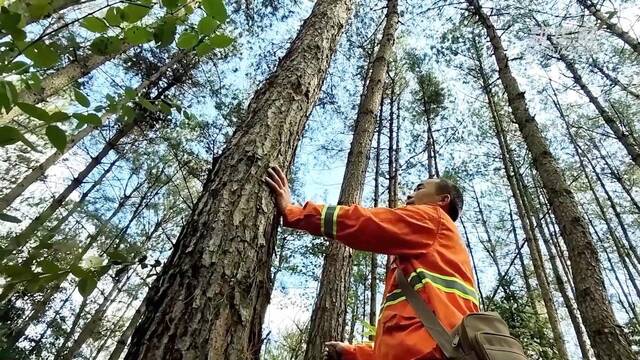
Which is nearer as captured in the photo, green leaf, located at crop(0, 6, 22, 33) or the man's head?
green leaf, located at crop(0, 6, 22, 33)

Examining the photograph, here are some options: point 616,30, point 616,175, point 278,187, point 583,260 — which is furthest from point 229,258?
point 616,175

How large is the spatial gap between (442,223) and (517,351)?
66 centimetres

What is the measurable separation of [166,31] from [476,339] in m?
1.42

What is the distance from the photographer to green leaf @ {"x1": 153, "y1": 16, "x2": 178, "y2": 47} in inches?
36.3

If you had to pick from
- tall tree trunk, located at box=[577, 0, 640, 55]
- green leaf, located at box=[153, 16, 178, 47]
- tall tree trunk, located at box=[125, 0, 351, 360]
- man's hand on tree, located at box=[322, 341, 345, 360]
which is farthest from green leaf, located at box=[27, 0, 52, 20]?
tall tree trunk, located at box=[577, 0, 640, 55]

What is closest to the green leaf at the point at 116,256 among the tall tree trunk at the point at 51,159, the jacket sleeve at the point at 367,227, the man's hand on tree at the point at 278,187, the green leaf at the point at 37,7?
the green leaf at the point at 37,7

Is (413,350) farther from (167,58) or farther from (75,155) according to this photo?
(75,155)

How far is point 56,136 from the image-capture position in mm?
787

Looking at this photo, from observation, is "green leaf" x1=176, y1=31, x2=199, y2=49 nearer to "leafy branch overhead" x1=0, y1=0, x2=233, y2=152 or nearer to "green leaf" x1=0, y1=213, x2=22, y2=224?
"leafy branch overhead" x1=0, y1=0, x2=233, y2=152

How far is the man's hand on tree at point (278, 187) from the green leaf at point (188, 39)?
856 mm

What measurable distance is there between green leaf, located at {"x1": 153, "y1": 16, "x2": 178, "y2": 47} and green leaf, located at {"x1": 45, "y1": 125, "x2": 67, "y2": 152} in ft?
0.97

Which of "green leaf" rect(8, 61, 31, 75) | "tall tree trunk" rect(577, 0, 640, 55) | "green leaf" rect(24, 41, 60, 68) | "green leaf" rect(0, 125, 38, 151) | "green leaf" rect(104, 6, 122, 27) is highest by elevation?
"tall tree trunk" rect(577, 0, 640, 55)

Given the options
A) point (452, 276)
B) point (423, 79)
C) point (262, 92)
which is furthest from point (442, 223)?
point (423, 79)

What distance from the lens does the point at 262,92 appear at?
214 cm
